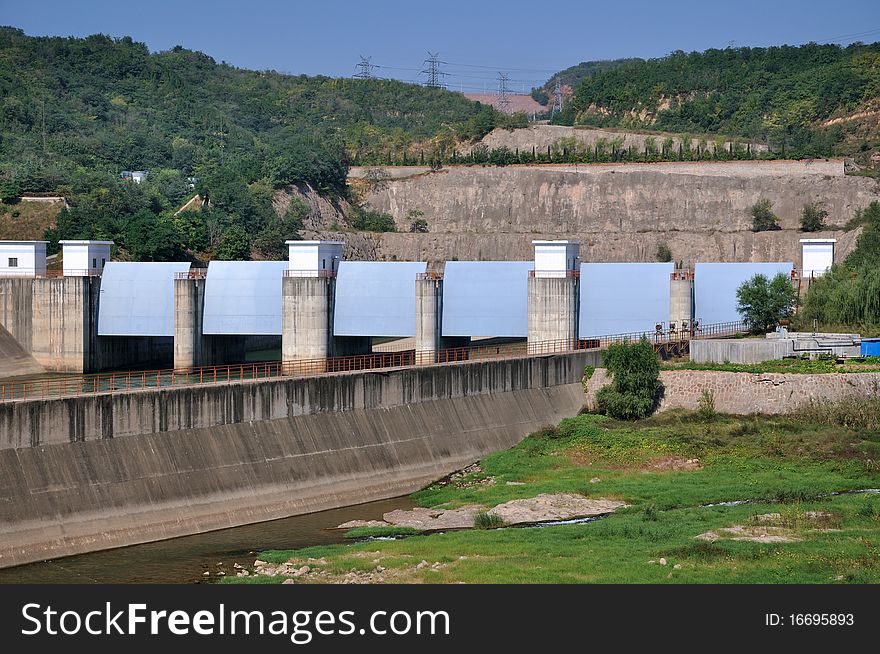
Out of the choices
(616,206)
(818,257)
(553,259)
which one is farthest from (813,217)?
(553,259)

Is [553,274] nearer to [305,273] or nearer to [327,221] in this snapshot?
[305,273]

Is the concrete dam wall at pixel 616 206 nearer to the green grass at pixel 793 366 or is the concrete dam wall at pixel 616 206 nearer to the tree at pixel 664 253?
the tree at pixel 664 253

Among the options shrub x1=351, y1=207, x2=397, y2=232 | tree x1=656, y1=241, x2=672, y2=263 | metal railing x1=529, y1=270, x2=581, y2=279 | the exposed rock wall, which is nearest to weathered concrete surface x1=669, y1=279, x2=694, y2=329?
metal railing x1=529, y1=270, x2=581, y2=279

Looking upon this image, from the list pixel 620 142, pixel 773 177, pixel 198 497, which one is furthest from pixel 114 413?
pixel 620 142

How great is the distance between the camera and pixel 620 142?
151750mm

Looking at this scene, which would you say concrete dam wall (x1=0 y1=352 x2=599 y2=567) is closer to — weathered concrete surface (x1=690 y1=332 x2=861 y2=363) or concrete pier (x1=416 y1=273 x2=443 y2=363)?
concrete pier (x1=416 y1=273 x2=443 y2=363)

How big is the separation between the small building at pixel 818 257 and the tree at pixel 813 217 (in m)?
53.6

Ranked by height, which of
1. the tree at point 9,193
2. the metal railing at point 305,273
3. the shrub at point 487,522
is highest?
the tree at point 9,193

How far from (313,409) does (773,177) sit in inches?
3707

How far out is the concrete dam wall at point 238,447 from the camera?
131 ft

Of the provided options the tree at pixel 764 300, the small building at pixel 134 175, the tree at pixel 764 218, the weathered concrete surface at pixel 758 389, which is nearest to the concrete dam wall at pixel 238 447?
the weathered concrete surface at pixel 758 389

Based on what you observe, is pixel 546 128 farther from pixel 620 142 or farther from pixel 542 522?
pixel 542 522

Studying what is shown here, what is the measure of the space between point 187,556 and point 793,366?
29.9m

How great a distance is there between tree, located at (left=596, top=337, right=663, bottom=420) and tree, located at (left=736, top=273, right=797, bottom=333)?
9072 millimetres
